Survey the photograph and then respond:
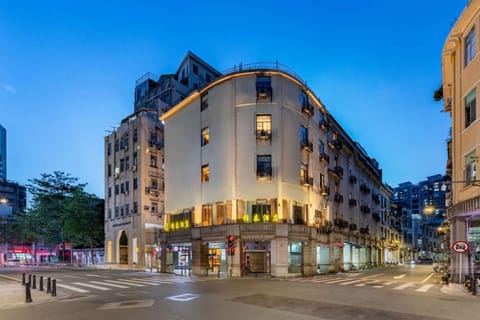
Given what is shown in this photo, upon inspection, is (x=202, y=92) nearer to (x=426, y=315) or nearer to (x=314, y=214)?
(x=314, y=214)

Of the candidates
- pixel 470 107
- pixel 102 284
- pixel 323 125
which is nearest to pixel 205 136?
pixel 323 125

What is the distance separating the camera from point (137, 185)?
51594 millimetres

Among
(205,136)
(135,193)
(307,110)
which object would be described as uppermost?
(307,110)

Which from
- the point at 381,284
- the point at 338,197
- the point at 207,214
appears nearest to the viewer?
the point at 381,284

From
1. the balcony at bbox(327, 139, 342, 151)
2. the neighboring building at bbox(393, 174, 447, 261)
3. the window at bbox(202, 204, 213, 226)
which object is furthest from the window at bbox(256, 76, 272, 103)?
the neighboring building at bbox(393, 174, 447, 261)

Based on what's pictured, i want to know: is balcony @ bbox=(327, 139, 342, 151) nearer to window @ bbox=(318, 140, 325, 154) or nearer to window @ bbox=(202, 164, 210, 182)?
window @ bbox=(318, 140, 325, 154)

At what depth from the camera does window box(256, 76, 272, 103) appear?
35.0 metres

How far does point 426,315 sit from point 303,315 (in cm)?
405

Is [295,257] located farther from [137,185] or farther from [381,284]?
[137,185]

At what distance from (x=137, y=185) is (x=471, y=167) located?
4047 centimetres

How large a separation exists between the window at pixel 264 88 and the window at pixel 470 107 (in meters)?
16.8

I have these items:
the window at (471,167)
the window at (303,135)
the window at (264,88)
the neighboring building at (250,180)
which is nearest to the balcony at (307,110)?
the neighboring building at (250,180)

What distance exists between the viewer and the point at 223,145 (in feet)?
117

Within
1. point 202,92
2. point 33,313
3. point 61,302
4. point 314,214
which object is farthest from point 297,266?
point 33,313
